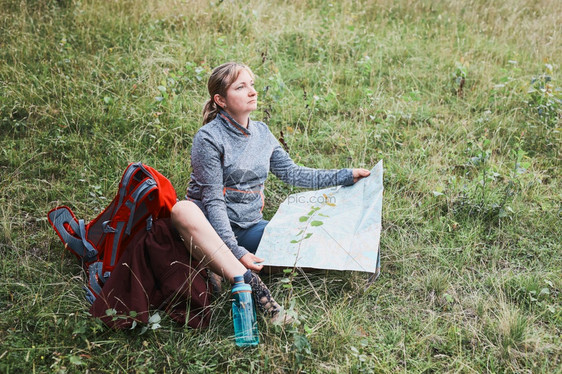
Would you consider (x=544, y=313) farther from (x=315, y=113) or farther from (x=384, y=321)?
(x=315, y=113)

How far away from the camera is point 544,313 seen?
2717 mm

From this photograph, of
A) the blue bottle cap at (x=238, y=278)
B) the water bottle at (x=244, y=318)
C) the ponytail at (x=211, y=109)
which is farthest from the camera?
the ponytail at (x=211, y=109)

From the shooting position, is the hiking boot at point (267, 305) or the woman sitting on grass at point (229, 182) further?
the woman sitting on grass at point (229, 182)

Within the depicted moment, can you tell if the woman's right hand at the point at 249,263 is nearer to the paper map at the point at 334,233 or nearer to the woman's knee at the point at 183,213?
the paper map at the point at 334,233

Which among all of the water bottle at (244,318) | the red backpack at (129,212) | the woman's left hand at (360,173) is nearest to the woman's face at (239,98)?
the red backpack at (129,212)

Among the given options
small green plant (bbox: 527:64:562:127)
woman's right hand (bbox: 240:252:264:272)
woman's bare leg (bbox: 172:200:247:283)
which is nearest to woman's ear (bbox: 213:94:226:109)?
woman's bare leg (bbox: 172:200:247:283)

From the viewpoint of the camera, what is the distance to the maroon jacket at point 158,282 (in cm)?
254

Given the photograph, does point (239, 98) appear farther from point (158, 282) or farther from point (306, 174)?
point (158, 282)

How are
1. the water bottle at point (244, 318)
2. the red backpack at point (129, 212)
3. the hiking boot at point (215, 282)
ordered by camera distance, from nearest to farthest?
the water bottle at point (244, 318)
the red backpack at point (129, 212)
the hiking boot at point (215, 282)

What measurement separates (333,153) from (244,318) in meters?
2.13

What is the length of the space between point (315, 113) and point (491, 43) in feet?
8.29

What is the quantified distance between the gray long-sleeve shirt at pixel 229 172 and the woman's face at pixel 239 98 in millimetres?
59

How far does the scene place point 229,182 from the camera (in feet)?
9.74

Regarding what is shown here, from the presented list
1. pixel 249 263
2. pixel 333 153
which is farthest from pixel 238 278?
pixel 333 153
